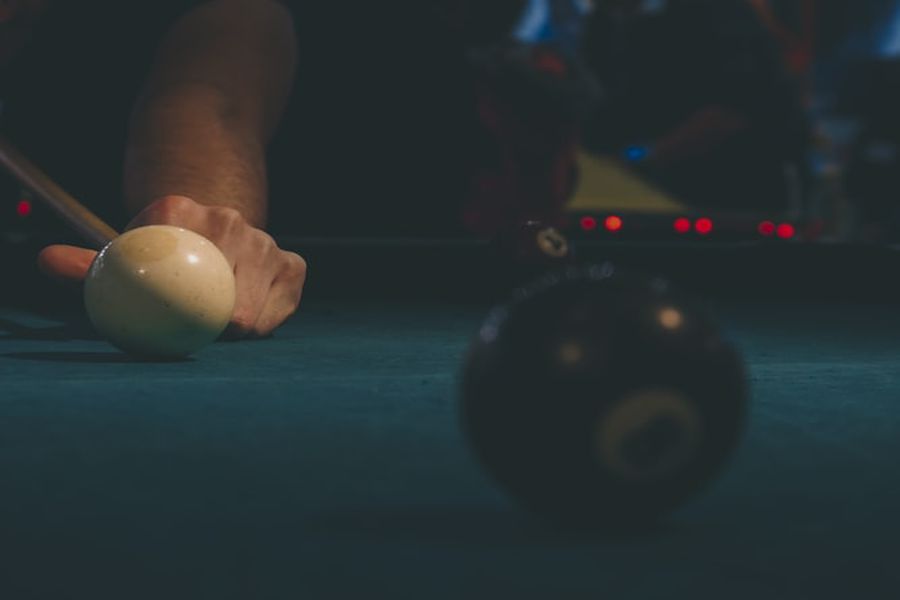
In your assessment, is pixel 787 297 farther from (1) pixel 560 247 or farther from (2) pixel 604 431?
(2) pixel 604 431

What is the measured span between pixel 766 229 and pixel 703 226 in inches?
10.8

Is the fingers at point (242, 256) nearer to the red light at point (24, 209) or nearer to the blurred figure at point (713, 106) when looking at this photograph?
the red light at point (24, 209)

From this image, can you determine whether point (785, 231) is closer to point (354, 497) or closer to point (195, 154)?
point (195, 154)

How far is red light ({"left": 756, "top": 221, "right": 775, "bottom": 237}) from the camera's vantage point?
5812 millimetres

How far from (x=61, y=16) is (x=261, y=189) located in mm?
1480

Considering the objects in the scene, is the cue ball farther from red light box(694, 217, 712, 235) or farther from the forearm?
red light box(694, 217, 712, 235)

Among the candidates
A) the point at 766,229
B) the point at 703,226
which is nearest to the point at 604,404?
the point at 766,229

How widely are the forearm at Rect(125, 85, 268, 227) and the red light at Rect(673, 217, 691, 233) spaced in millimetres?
2223

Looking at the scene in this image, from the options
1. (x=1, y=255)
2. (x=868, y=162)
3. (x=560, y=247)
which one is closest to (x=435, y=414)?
(x=560, y=247)

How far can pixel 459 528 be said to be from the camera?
1563 mm

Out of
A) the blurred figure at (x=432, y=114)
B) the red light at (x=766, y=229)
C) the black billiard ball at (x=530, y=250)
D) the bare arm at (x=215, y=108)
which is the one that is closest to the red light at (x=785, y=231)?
the red light at (x=766, y=229)

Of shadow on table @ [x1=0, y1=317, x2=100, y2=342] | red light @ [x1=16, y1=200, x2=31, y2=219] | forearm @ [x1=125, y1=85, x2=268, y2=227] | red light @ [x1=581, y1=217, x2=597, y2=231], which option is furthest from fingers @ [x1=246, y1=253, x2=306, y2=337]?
red light @ [x1=581, y1=217, x2=597, y2=231]

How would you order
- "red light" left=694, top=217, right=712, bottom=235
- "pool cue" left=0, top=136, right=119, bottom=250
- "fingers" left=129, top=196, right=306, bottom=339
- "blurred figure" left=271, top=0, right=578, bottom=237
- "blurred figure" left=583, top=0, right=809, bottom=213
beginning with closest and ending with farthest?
"fingers" left=129, top=196, right=306, bottom=339
"pool cue" left=0, top=136, right=119, bottom=250
"red light" left=694, top=217, right=712, bottom=235
"blurred figure" left=271, top=0, right=578, bottom=237
"blurred figure" left=583, top=0, right=809, bottom=213

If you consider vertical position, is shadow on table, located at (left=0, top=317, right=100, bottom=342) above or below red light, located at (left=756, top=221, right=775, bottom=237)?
below
